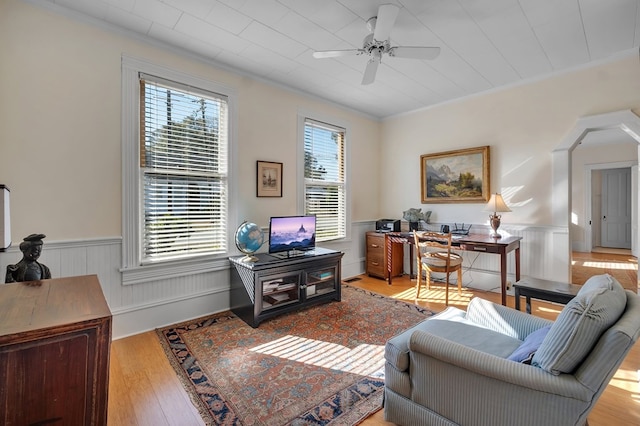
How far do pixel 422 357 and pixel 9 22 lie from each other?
365cm

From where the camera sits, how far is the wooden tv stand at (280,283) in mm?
2938

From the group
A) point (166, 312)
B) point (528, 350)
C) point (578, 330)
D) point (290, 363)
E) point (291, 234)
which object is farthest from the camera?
point (291, 234)

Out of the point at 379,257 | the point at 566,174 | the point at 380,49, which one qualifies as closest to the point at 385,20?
the point at 380,49

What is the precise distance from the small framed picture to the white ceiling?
3.55ft

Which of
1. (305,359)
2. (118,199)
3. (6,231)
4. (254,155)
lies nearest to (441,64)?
(254,155)

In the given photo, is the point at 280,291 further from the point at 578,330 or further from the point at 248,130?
the point at 578,330

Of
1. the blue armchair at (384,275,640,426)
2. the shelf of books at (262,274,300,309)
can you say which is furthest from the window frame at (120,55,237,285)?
the blue armchair at (384,275,640,426)

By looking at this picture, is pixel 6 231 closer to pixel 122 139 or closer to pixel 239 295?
pixel 122 139

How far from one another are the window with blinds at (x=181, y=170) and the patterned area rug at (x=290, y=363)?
0.87 metres

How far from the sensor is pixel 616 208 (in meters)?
7.34

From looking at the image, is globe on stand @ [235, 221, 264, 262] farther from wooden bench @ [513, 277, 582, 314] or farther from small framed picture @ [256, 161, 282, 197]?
wooden bench @ [513, 277, 582, 314]

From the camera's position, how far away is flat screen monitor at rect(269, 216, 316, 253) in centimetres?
338

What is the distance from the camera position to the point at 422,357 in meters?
1.47

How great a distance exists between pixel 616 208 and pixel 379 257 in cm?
710
